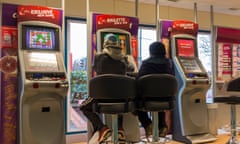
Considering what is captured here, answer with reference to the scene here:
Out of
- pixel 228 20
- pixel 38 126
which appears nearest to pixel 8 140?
pixel 38 126

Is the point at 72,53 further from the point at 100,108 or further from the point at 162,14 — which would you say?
the point at 100,108

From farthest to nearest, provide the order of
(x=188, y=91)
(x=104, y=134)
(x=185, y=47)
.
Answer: (x=185, y=47)
(x=188, y=91)
(x=104, y=134)

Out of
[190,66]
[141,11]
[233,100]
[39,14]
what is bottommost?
[233,100]

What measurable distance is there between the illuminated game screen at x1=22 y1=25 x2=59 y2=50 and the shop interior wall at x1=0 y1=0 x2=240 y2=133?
1283 mm

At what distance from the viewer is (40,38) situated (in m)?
3.84

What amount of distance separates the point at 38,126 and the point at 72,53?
7.06ft

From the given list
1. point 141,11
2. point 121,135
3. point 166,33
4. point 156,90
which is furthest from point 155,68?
point 141,11

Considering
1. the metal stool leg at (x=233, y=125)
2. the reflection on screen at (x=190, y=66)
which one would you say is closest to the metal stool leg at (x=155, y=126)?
the metal stool leg at (x=233, y=125)

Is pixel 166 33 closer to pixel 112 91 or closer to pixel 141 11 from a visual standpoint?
pixel 141 11

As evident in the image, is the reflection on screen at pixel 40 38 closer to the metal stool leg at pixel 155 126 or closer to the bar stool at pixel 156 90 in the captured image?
the bar stool at pixel 156 90

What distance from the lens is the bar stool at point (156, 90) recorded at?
11.0 ft

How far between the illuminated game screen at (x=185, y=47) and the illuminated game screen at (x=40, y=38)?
2.03 meters

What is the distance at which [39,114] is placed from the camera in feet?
12.1

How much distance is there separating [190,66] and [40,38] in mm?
2376
